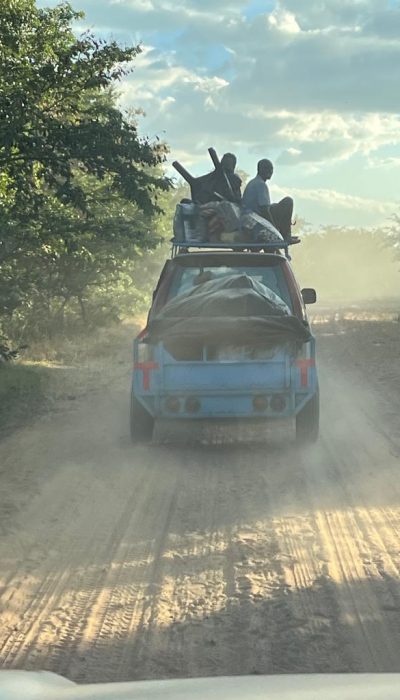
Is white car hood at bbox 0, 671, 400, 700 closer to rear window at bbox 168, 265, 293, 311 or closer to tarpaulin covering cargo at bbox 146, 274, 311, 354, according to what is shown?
tarpaulin covering cargo at bbox 146, 274, 311, 354

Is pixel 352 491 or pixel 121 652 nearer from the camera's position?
pixel 121 652

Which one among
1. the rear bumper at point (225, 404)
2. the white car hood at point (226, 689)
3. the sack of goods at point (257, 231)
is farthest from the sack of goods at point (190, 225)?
the white car hood at point (226, 689)

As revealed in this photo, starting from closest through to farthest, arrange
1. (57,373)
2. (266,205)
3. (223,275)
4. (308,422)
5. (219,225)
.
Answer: (308,422) → (223,275) → (219,225) → (266,205) → (57,373)

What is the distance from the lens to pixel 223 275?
837 centimetres

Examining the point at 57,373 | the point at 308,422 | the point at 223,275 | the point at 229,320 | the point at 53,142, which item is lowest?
the point at 57,373

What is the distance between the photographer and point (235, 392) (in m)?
7.55

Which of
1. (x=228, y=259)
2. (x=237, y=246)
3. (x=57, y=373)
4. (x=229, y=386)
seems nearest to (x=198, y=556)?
(x=229, y=386)

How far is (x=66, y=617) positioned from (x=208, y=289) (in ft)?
15.3

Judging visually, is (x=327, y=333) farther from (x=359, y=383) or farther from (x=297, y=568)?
(x=297, y=568)

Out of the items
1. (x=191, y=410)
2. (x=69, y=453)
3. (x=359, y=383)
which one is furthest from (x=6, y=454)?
(x=359, y=383)

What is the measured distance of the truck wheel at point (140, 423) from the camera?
25.7 ft

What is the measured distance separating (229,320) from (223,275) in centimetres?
97

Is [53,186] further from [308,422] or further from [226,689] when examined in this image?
[226,689]

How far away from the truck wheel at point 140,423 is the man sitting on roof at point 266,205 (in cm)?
465
